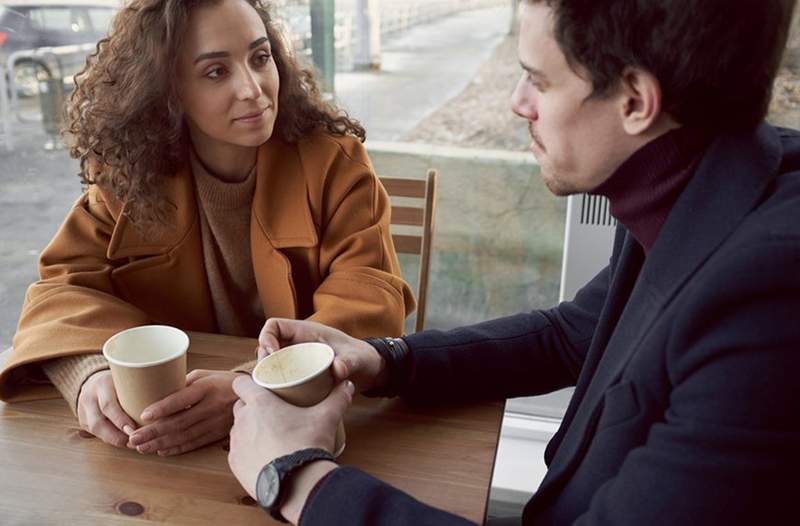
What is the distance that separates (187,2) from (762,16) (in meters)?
1.05

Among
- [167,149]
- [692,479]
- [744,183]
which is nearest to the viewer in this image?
[692,479]

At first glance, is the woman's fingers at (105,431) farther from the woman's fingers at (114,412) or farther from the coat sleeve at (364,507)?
the coat sleeve at (364,507)

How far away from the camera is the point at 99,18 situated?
2.29 m

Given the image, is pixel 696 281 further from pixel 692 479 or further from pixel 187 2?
pixel 187 2

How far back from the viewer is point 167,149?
5.14 feet

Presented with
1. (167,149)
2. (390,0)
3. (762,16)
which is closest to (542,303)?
(390,0)

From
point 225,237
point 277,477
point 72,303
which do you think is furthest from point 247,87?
point 277,477

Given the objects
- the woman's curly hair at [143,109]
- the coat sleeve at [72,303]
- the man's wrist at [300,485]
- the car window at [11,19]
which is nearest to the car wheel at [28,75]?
the car window at [11,19]

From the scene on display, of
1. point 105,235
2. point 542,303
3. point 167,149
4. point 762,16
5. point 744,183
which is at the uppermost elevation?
point 762,16

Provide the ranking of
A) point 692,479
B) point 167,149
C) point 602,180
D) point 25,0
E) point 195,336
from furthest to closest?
point 25,0 → point 167,149 → point 195,336 → point 602,180 → point 692,479

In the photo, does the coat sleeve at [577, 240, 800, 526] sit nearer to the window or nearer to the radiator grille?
the radiator grille

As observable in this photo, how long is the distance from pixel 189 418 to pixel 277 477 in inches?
9.7

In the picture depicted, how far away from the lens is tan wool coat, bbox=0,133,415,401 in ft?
4.64

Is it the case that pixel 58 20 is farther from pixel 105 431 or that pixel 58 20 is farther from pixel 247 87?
pixel 105 431
